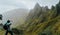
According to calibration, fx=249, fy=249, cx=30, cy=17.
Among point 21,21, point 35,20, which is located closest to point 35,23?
point 35,20

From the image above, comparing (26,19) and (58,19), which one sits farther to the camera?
(26,19)

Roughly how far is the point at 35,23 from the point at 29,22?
Answer: 7.49 metres

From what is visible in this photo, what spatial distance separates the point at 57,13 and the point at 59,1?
8.77m

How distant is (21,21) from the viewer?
18750cm

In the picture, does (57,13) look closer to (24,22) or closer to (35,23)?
(35,23)

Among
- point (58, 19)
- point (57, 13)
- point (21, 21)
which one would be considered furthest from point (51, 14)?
point (21, 21)

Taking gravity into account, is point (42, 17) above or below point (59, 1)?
below

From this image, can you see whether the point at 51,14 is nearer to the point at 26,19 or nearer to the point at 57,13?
the point at 57,13

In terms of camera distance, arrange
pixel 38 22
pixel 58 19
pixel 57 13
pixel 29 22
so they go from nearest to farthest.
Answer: pixel 58 19 < pixel 57 13 < pixel 38 22 < pixel 29 22

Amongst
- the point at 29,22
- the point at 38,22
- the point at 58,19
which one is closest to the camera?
the point at 58,19

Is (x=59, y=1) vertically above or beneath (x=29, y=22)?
above

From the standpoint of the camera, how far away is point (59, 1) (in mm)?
152125

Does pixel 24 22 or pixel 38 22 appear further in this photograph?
pixel 24 22

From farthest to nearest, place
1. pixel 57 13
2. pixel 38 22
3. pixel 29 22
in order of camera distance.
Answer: pixel 29 22
pixel 38 22
pixel 57 13
